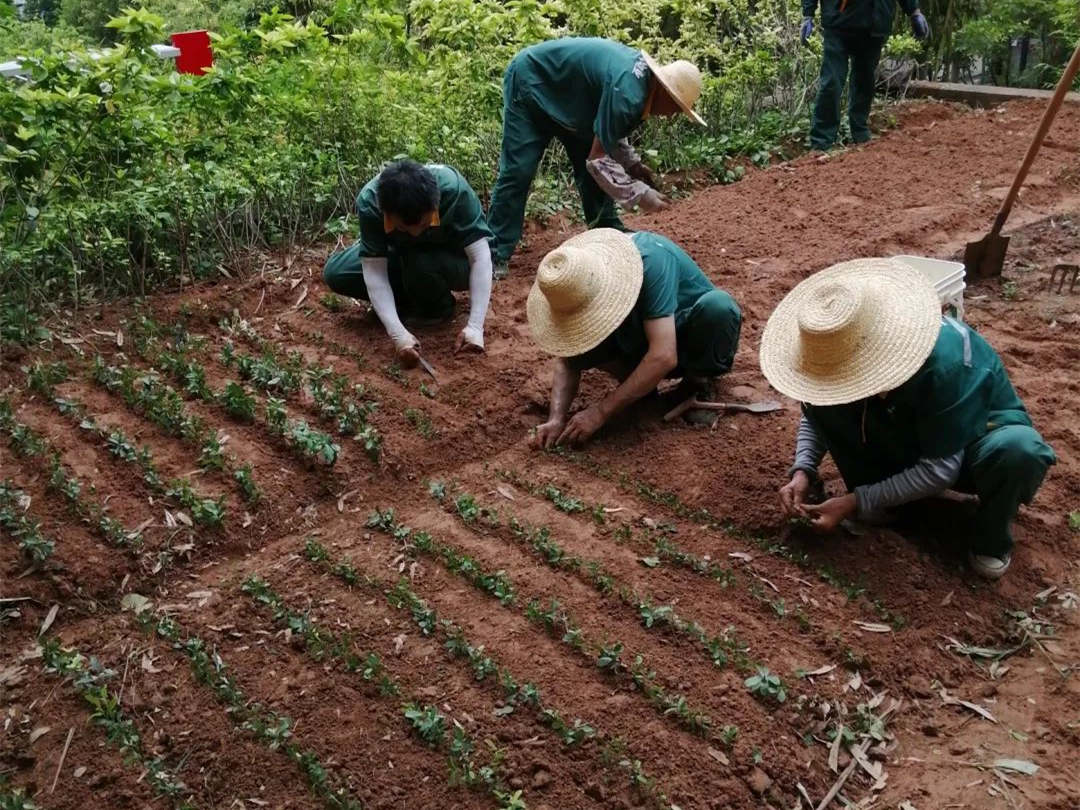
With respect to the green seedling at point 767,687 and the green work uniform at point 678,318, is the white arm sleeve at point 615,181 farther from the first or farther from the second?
the green seedling at point 767,687

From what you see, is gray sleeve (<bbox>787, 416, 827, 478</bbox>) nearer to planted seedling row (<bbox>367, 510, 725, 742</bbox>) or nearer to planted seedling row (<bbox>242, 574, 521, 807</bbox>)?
planted seedling row (<bbox>367, 510, 725, 742</bbox>)

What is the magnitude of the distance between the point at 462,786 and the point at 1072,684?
1.79 m

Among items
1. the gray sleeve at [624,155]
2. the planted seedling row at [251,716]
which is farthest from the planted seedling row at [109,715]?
the gray sleeve at [624,155]

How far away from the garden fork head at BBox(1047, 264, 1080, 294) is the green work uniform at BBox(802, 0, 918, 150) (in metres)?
2.66

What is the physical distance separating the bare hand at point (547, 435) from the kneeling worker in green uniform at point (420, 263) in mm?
749

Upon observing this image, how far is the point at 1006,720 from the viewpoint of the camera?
2.97 m

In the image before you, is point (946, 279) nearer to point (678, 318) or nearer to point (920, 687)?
point (678, 318)

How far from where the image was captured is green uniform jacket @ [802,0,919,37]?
24.1 feet

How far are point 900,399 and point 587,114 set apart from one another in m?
2.94

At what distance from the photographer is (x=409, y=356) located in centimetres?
473

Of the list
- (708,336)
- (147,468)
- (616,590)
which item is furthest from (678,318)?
(147,468)

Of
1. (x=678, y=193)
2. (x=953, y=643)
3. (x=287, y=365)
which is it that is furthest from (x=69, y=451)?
(x=678, y=193)

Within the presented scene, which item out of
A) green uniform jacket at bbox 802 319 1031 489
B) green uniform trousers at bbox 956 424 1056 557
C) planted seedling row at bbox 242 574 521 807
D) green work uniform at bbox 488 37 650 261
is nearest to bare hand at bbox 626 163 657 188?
green work uniform at bbox 488 37 650 261

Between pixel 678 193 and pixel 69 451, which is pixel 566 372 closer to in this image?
pixel 69 451
